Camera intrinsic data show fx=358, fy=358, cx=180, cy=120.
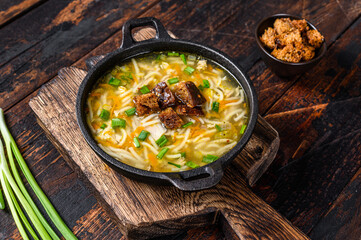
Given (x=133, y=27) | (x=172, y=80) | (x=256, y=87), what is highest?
(x=133, y=27)

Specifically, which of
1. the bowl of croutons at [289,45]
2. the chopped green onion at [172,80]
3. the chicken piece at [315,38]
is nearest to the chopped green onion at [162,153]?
the chopped green onion at [172,80]

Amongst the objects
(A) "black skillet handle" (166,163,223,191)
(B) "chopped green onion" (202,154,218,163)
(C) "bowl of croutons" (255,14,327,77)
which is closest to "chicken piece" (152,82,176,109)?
(B) "chopped green onion" (202,154,218,163)

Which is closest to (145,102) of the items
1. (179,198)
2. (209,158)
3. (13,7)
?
(209,158)

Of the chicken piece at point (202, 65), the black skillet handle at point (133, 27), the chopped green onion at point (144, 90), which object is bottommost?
the chicken piece at point (202, 65)

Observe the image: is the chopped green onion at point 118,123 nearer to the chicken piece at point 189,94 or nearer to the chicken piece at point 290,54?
the chicken piece at point 189,94

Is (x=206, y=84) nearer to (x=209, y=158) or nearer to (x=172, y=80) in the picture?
(x=172, y=80)

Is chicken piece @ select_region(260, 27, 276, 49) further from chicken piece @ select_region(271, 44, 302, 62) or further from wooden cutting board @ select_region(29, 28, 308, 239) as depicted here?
wooden cutting board @ select_region(29, 28, 308, 239)
